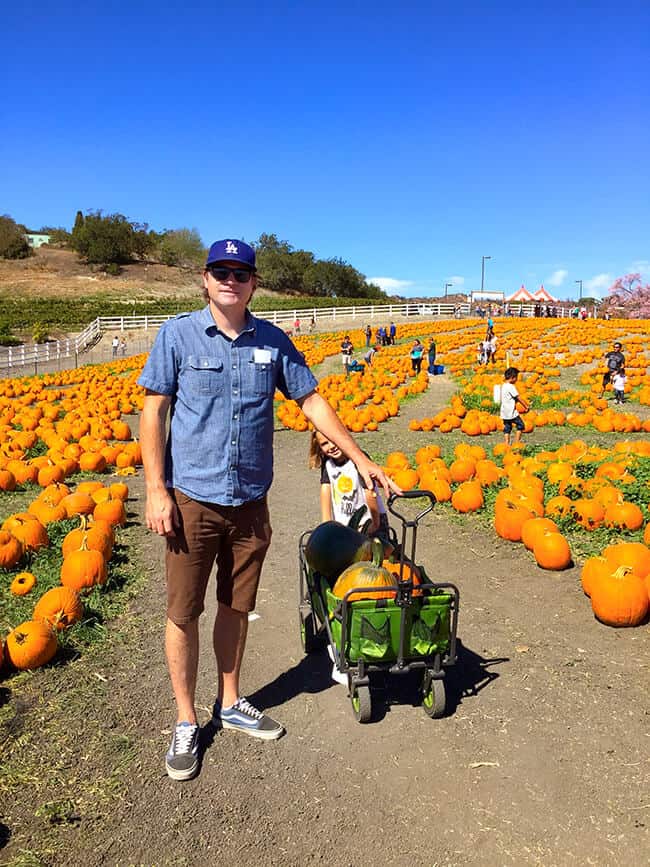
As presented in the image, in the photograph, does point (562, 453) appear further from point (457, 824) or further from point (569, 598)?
point (457, 824)

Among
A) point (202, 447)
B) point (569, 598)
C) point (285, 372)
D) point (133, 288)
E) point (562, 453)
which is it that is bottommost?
point (569, 598)

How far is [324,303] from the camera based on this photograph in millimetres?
67000

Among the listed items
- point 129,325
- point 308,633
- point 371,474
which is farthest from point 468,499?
point 129,325

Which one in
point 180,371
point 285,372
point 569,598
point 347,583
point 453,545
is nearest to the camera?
point 180,371

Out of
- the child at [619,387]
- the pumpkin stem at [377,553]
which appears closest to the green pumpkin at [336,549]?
the pumpkin stem at [377,553]

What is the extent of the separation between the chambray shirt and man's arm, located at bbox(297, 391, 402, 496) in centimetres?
33

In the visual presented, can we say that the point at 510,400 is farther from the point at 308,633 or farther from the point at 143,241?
the point at 143,241

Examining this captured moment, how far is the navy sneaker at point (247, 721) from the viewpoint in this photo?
3756mm

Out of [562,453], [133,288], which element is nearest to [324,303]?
[133,288]

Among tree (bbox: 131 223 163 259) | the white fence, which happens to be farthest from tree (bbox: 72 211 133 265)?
the white fence

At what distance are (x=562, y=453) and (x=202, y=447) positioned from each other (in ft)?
23.0

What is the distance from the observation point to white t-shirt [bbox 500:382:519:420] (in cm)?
1192

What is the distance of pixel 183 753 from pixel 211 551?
1089 mm

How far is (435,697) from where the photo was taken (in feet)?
12.7
